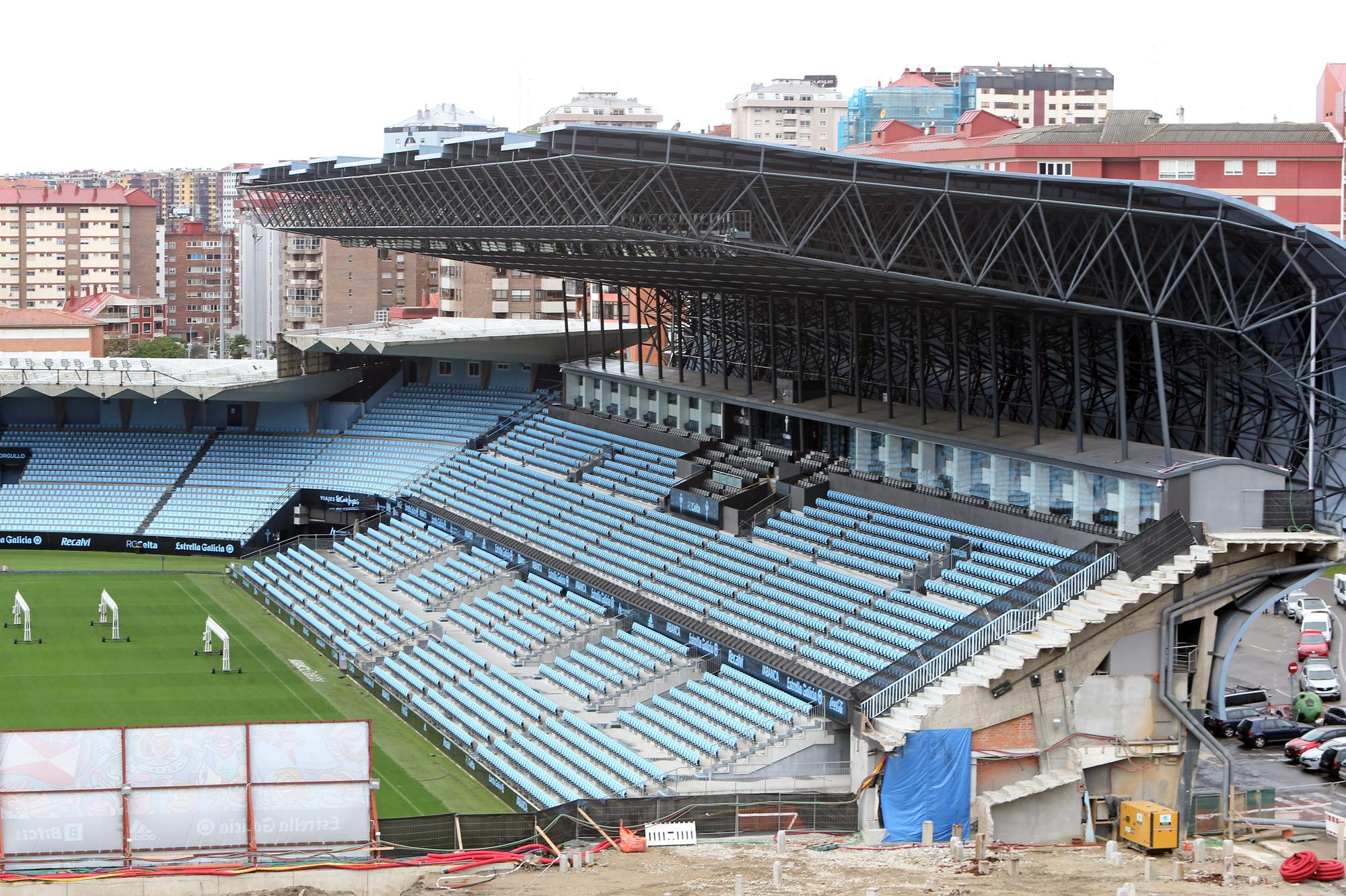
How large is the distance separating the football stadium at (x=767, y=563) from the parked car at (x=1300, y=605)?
57.3 ft

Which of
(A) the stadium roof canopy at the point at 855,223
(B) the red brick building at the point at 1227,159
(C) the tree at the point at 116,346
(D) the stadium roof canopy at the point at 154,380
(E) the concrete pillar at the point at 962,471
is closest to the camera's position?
(A) the stadium roof canopy at the point at 855,223

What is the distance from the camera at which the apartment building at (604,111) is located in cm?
17938

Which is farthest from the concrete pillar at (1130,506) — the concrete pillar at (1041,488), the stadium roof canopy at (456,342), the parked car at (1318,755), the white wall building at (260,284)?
the white wall building at (260,284)

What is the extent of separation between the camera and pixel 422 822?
28.0 m

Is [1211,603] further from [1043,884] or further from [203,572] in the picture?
[203,572]

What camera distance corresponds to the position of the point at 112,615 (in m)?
53.2

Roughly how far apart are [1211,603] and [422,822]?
17511 millimetres

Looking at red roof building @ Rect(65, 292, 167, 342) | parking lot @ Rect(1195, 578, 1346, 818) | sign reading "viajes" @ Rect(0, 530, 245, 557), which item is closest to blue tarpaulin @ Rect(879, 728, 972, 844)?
parking lot @ Rect(1195, 578, 1346, 818)

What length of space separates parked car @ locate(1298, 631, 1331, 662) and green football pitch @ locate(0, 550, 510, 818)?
27.4 metres

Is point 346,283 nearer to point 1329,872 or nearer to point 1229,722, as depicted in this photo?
point 1229,722

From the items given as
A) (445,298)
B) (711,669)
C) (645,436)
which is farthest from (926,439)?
(445,298)

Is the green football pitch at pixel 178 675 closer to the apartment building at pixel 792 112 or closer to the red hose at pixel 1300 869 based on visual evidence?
the red hose at pixel 1300 869

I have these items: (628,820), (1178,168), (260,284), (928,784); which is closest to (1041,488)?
(928,784)

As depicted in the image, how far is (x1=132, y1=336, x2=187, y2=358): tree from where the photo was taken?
430 feet
